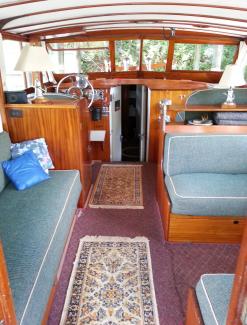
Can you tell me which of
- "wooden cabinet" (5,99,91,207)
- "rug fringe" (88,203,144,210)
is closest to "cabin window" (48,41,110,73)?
"wooden cabinet" (5,99,91,207)

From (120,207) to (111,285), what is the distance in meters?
1.02

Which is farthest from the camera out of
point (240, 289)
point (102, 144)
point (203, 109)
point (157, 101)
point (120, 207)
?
point (102, 144)

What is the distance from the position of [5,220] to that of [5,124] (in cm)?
111

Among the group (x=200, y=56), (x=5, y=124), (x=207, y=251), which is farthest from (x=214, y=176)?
(x=200, y=56)

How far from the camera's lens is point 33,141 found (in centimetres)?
236

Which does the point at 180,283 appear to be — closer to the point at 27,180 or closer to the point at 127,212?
the point at 127,212

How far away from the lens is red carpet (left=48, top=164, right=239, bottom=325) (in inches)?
62.6

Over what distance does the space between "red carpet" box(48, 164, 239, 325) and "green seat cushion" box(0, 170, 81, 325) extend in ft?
1.02

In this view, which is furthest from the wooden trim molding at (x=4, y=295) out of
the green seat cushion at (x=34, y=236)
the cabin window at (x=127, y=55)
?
the cabin window at (x=127, y=55)

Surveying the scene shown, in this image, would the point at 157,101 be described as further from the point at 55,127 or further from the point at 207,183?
the point at 207,183

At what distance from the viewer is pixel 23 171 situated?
6.72 feet

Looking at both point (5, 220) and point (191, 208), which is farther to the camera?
point (191, 208)

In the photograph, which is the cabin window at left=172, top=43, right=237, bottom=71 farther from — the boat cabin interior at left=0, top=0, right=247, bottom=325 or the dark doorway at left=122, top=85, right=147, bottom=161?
the boat cabin interior at left=0, top=0, right=247, bottom=325

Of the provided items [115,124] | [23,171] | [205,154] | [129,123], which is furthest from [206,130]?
[129,123]
